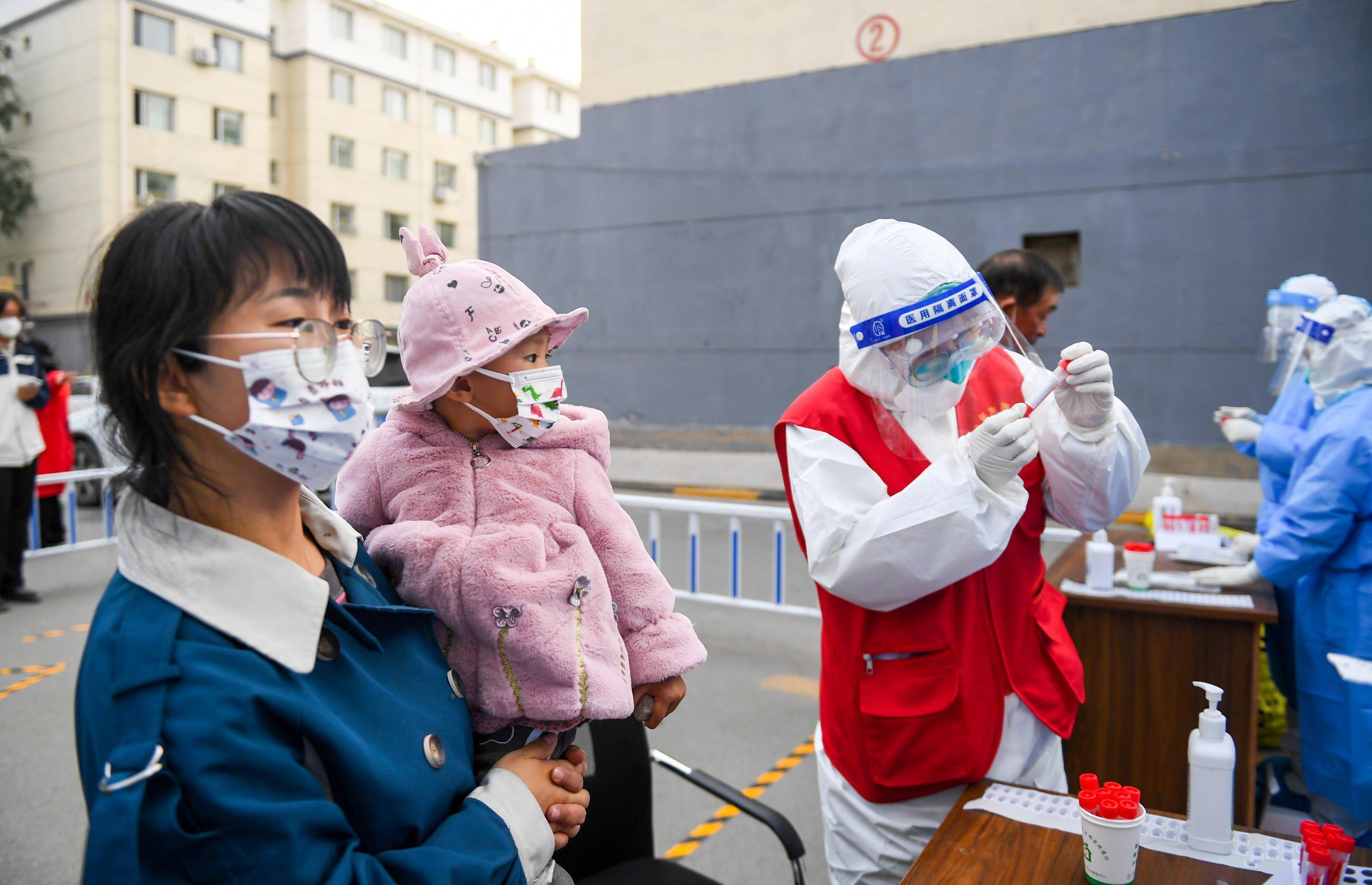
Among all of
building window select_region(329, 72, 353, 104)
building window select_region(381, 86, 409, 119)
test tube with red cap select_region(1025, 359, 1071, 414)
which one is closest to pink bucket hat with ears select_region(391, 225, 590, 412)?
test tube with red cap select_region(1025, 359, 1071, 414)

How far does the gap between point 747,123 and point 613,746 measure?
12.5 metres

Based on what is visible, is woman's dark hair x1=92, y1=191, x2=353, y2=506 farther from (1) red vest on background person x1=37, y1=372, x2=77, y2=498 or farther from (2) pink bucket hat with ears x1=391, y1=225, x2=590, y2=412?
(1) red vest on background person x1=37, y1=372, x2=77, y2=498

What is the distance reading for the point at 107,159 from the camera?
2223cm

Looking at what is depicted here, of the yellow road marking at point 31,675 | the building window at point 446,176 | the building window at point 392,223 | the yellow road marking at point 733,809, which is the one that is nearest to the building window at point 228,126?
the building window at point 392,223

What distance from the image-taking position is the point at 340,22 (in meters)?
29.3

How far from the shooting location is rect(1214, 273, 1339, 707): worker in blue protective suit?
3502 mm

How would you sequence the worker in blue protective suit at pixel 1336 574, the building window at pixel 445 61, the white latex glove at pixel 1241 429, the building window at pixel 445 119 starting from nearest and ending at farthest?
the worker in blue protective suit at pixel 1336 574
the white latex glove at pixel 1241 429
the building window at pixel 445 119
the building window at pixel 445 61

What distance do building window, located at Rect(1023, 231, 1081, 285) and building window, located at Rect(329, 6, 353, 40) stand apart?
2574cm

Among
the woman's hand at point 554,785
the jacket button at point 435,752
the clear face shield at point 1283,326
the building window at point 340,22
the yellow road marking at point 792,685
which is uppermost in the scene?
the building window at point 340,22

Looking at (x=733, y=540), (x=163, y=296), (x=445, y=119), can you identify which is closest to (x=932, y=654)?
(x=163, y=296)

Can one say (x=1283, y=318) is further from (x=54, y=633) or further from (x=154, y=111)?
(x=154, y=111)

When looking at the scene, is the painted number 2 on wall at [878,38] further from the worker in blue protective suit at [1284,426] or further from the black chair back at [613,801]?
the black chair back at [613,801]

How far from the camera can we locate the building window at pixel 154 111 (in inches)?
911

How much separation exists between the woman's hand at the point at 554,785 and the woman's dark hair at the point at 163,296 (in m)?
0.61
